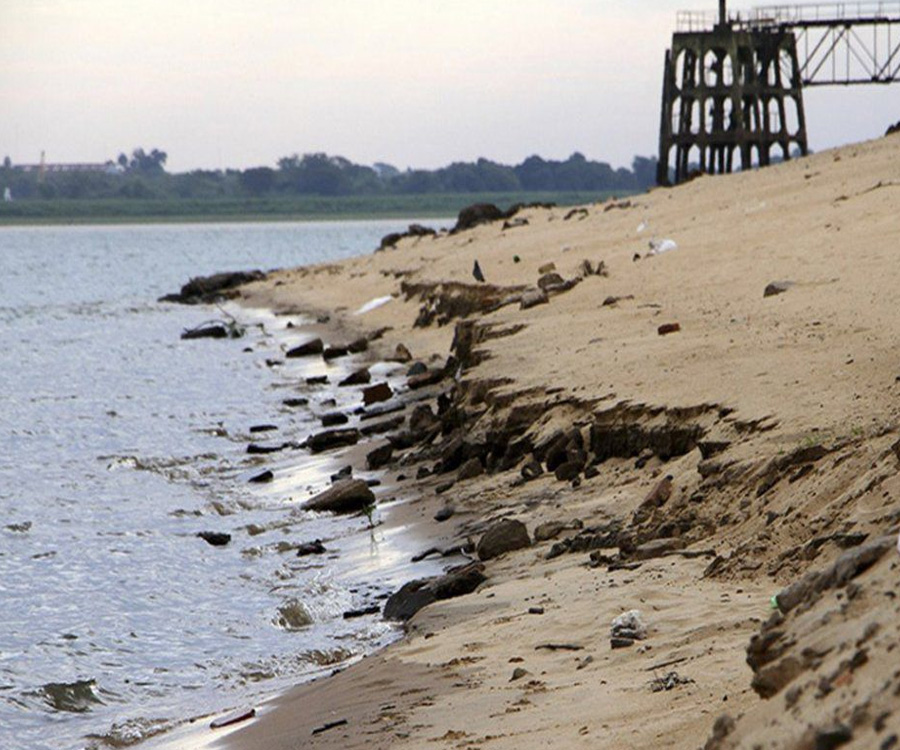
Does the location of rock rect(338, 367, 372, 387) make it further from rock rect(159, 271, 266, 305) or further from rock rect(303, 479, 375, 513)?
rock rect(159, 271, 266, 305)

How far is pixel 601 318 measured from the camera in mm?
16078

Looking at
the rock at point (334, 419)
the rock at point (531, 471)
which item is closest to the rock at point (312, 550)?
the rock at point (531, 471)

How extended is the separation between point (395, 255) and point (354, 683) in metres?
37.1

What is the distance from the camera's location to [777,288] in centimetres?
1560

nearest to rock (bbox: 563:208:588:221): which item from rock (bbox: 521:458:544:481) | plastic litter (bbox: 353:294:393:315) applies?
plastic litter (bbox: 353:294:393:315)

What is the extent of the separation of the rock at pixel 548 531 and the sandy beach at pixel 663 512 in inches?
0.6

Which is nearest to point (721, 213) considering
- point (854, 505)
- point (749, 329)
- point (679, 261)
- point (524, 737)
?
point (679, 261)

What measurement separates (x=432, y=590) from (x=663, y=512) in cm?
130

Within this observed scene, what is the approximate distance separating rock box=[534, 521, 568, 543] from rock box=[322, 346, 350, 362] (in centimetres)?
1560

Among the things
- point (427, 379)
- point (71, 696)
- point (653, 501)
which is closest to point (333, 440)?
point (427, 379)

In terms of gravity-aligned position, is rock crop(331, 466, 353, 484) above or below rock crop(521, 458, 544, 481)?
below

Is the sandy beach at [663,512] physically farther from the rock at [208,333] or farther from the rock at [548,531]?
the rock at [208,333]

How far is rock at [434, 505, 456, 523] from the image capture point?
1099cm

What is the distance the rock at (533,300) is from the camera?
61.2 ft
